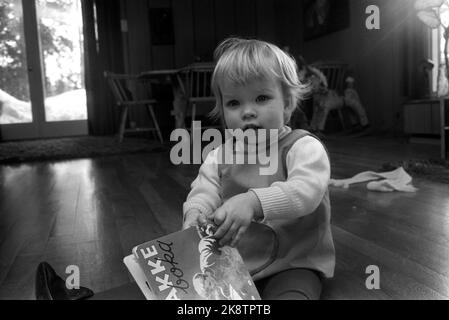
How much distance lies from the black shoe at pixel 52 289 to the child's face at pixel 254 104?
15.9 inches

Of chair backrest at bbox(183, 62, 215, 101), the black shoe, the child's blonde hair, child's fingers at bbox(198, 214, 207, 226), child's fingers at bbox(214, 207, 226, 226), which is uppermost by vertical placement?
chair backrest at bbox(183, 62, 215, 101)

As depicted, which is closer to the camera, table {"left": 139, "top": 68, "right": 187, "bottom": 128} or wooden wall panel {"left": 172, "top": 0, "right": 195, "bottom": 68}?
table {"left": 139, "top": 68, "right": 187, "bottom": 128}

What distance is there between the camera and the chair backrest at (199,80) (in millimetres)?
3570

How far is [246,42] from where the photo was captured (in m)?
0.78

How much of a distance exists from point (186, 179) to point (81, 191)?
0.47m

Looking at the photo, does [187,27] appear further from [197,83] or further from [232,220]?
[232,220]

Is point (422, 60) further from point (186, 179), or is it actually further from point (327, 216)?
point (327, 216)

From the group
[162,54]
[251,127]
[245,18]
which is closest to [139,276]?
[251,127]

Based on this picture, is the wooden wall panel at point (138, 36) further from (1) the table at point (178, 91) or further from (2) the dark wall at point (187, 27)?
(1) the table at point (178, 91)

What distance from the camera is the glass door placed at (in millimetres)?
5441

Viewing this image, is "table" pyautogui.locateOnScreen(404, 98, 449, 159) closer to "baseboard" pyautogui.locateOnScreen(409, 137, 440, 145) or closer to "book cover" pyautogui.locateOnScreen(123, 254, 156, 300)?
"baseboard" pyautogui.locateOnScreen(409, 137, 440, 145)

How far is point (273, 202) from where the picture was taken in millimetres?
690

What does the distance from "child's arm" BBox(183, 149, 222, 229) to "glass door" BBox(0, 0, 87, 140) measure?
5.23 metres

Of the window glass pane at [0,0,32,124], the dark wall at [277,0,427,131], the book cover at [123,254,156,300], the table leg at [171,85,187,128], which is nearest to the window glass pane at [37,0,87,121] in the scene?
the window glass pane at [0,0,32,124]
